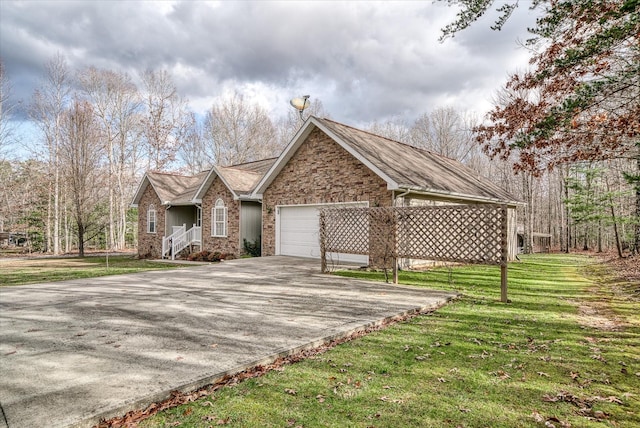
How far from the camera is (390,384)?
3.40 m

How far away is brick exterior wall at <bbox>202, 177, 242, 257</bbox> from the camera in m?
16.9

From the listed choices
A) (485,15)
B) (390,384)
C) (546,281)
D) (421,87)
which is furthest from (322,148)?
(421,87)

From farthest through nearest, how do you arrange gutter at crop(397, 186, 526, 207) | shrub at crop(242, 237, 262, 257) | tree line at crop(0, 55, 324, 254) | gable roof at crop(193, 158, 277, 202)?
tree line at crop(0, 55, 324, 254), shrub at crop(242, 237, 262, 257), gable roof at crop(193, 158, 277, 202), gutter at crop(397, 186, 526, 207)

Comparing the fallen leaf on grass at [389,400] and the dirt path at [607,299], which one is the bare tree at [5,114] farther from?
the dirt path at [607,299]

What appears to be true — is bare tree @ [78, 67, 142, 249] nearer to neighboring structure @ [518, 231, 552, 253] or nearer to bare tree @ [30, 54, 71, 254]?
bare tree @ [30, 54, 71, 254]

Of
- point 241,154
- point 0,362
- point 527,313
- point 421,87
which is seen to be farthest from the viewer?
point 241,154

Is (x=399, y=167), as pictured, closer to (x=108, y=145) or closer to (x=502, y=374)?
(x=502, y=374)

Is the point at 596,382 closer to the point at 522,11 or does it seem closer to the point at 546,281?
the point at 522,11

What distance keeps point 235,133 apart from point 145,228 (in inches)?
579

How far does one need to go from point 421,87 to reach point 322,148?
65.7ft

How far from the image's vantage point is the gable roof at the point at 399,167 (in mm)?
11350

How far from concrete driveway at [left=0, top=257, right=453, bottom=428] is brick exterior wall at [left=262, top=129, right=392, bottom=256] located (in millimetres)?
3833

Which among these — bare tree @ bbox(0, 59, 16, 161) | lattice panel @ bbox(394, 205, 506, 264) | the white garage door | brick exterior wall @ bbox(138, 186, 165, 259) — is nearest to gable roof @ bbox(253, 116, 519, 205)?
the white garage door

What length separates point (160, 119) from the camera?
31.3 metres
